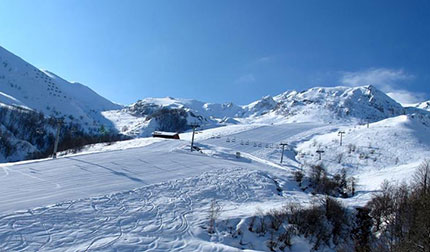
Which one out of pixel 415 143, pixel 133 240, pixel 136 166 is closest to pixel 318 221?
pixel 133 240

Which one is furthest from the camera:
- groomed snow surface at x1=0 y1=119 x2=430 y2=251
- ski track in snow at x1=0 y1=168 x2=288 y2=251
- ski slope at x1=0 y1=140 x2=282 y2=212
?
ski slope at x1=0 y1=140 x2=282 y2=212

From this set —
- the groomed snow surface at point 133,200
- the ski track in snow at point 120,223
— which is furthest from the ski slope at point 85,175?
the ski track in snow at point 120,223

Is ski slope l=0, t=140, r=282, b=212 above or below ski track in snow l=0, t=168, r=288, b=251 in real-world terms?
above

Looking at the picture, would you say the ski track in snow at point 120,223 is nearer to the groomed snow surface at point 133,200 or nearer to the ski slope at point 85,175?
the groomed snow surface at point 133,200

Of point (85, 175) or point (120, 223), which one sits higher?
point (85, 175)

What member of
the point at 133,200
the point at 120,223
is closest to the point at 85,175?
the point at 133,200

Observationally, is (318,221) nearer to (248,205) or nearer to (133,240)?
(248,205)

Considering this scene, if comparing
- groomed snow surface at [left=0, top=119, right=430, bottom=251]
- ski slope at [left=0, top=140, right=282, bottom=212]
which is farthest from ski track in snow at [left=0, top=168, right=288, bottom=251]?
ski slope at [left=0, top=140, right=282, bottom=212]

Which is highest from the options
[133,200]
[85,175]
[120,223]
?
[85,175]

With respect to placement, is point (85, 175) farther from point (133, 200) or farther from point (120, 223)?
point (120, 223)

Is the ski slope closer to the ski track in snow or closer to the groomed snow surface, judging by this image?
the groomed snow surface

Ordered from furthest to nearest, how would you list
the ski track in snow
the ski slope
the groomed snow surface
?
1. the ski slope
2. the groomed snow surface
3. the ski track in snow

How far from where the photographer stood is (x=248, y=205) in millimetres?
19703

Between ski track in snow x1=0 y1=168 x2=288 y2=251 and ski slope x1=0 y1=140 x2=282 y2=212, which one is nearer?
ski track in snow x1=0 y1=168 x2=288 y2=251
